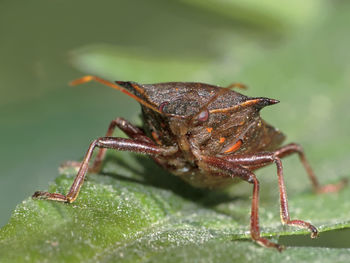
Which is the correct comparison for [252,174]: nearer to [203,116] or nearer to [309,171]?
[203,116]

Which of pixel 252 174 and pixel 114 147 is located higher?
pixel 114 147

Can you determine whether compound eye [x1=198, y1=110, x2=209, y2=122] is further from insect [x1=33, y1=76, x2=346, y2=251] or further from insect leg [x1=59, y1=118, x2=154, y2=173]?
insect leg [x1=59, y1=118, x2=154, y2=173]

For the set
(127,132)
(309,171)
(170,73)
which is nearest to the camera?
(127,132)

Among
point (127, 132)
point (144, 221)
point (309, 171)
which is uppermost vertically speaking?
point (127, 132)

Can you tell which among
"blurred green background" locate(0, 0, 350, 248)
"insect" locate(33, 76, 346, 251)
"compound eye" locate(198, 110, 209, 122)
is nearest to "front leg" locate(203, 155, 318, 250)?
"insect" locate(33, 76, 346, 251)

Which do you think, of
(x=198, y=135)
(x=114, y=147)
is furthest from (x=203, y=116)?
(x=114, y=147)

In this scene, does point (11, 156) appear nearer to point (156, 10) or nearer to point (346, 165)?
point (346, 165)

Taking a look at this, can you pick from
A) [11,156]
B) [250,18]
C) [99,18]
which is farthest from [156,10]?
[11,156]
